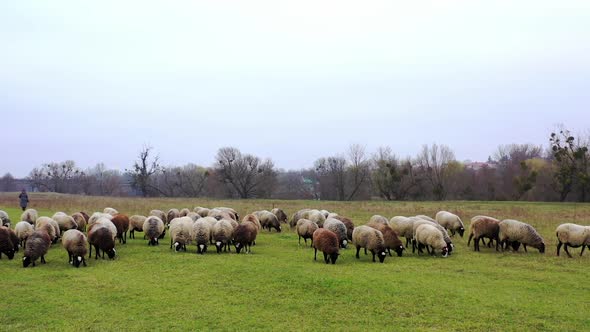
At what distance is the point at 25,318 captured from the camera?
9633mm

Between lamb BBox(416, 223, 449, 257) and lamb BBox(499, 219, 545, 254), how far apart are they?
346 centimetres

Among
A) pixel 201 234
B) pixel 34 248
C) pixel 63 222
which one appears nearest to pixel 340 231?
pixel 201 234

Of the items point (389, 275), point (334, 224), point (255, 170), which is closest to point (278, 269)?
point (389, 275)

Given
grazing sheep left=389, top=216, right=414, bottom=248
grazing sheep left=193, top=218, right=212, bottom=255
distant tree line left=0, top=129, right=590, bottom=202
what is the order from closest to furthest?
grazing sheep left=193, top=218, right=212, bottom=255
grazing sheep left=389, top=216, right=414, bottom=248
distant tree line left=0, top=129, right=590, bottom=202

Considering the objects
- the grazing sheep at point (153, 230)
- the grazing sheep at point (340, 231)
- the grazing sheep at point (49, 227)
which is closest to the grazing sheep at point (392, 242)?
the grazing sheep at point (340, 231)

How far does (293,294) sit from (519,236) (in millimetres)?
12506

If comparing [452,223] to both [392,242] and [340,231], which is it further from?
[340,231]

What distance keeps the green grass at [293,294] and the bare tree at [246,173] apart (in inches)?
2742

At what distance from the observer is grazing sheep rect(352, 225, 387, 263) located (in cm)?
1655

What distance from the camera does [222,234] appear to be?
18.5m

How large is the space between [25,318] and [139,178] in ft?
275

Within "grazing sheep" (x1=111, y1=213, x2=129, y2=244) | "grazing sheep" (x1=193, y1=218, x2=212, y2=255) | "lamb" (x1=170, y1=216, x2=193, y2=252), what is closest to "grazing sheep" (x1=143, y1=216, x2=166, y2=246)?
"grazing sheep" (x1=111, y1=213, x2=129, y2=244)

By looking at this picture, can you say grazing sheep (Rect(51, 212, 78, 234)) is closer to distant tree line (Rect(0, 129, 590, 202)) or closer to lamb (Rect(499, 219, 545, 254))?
lamb (Rect(499, 219, 545, 254))

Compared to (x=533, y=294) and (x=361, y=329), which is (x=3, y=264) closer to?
(x=361, y=329)
